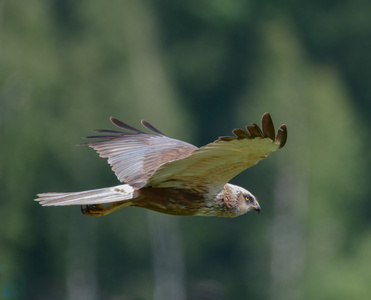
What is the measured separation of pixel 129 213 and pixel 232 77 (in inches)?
397

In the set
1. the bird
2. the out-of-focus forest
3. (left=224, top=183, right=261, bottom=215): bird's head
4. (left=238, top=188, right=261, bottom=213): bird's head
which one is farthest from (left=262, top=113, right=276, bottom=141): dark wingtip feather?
the out-of-focus forest

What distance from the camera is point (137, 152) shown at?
34.5 ft

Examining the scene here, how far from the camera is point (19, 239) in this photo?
2842cm

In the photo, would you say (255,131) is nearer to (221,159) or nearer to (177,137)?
(221,159)

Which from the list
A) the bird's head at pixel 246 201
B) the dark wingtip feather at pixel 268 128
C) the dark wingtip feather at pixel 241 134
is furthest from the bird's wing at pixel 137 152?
the dark wingtip feather at pixel 268 128

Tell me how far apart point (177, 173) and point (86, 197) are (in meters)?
0.78

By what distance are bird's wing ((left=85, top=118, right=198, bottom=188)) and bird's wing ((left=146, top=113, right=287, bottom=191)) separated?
0.40 m

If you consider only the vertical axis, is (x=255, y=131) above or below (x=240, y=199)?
above

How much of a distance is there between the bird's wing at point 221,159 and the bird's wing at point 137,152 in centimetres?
40

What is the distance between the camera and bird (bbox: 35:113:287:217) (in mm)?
8742

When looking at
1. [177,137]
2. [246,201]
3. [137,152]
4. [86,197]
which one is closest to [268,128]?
[86,197]

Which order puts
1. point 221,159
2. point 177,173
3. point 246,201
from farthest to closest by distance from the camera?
point 246,201 < point 177,173 < point 221,159

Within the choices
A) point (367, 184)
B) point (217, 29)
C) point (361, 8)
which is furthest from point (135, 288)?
point (361, 8)

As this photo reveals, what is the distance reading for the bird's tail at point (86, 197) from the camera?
9133 millimetres
